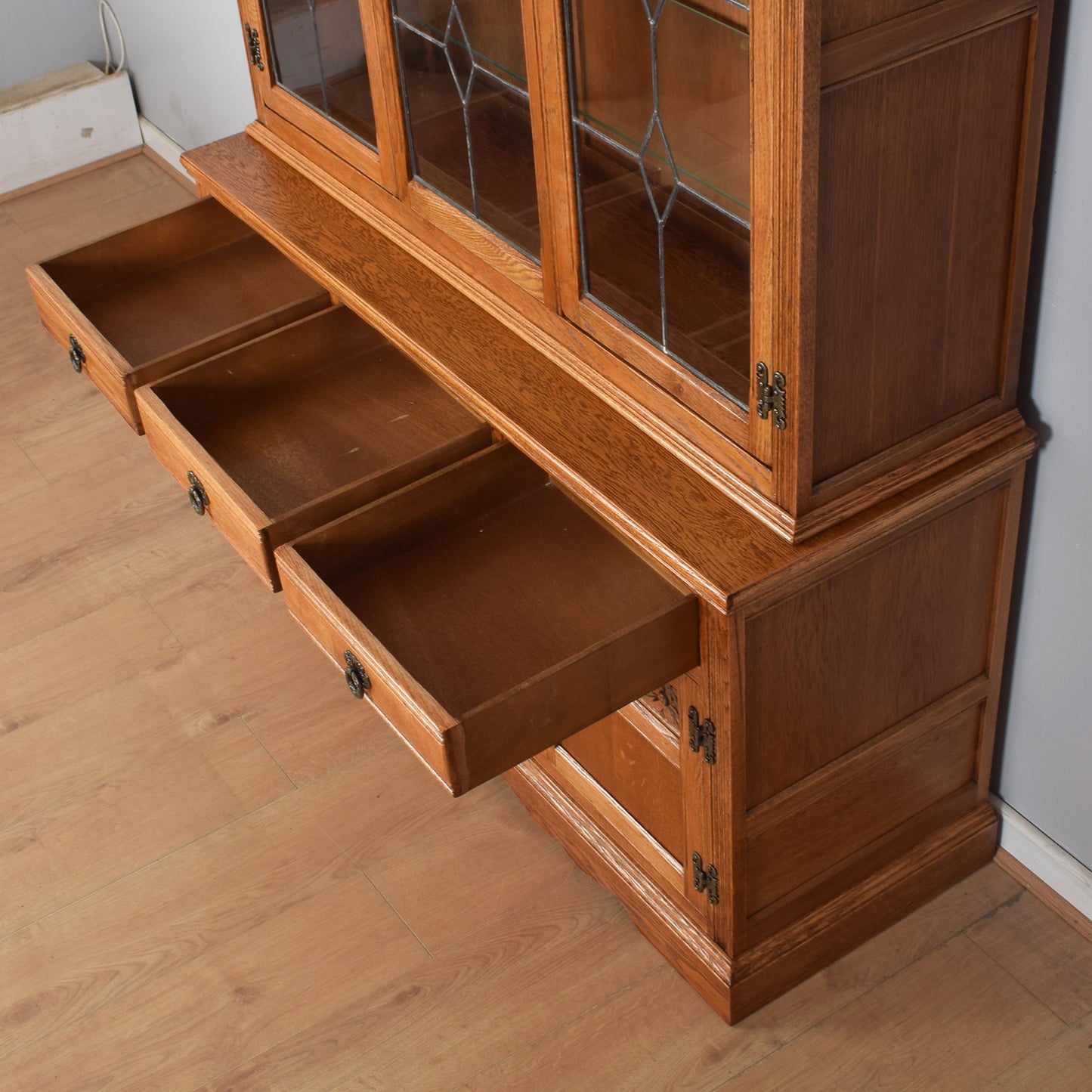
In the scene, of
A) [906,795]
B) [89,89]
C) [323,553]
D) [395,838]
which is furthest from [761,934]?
[89,89]

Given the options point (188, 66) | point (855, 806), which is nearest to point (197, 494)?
point (855, 806)

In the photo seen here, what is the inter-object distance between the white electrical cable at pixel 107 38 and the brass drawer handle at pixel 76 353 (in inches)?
77.2

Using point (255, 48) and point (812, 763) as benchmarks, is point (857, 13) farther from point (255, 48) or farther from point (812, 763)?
point (255, 48)

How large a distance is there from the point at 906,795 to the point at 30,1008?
1.12m

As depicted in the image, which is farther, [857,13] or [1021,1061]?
[1021,1061]

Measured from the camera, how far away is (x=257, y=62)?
6.44 feet

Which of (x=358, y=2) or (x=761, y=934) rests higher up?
(x=358, y=2)

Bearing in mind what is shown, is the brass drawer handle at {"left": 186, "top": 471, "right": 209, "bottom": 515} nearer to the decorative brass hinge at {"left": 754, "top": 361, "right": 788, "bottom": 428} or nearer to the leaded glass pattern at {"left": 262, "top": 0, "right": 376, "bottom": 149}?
the leaded glass pattern at {"left": 262, "top": 0, "right": 376, "bottom": 149}

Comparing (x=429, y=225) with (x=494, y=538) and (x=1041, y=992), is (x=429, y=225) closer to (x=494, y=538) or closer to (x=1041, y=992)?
(x=494, y=538)

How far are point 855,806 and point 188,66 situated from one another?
2.36 m

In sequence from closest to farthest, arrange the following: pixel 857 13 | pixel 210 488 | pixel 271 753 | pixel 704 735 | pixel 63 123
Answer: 1. pixel 857 13
2. pixel 704 735
3. pixel 210 488
4. pixel 271 753
5. pixel 63 123

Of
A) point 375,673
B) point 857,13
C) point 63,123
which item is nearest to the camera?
point 857,13

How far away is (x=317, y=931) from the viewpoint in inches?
72.1

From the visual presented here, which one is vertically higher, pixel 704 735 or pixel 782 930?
pixel 704 735
